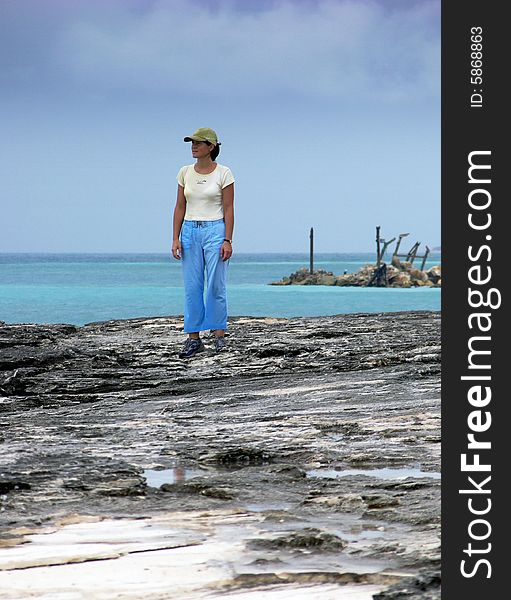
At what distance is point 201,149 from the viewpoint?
261 inches

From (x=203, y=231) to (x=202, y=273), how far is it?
0.33 metres

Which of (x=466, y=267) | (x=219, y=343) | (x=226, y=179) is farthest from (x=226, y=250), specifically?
(x=466, y=267)

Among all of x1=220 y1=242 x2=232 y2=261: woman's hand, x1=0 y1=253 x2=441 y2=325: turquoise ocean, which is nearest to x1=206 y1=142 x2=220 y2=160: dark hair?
x1=220 y1=242 x2=232 y2=261: woman's hand

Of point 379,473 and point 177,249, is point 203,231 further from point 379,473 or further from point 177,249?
point 379,473

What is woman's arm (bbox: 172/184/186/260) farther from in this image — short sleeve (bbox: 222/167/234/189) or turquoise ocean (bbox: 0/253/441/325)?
turquoise ocean (bbox: 0/253/441/325)

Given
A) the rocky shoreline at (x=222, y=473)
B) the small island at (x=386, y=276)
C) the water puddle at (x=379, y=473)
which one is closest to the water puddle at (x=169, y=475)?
the rocky shoreline at (x=222, y=473)

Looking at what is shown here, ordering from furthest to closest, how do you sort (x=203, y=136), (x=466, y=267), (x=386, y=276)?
1. (x=386, y=276)
2. (x=203, y=136)
3. (x=466, y=267)

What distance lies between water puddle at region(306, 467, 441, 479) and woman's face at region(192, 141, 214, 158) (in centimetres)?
345

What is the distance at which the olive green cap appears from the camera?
21.5ft

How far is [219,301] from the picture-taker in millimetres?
7051

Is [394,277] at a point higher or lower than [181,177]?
lower

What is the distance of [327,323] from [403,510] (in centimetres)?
617

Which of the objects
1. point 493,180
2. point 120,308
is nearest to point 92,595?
point 493,180

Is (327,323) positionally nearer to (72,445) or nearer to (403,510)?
(72,445)
